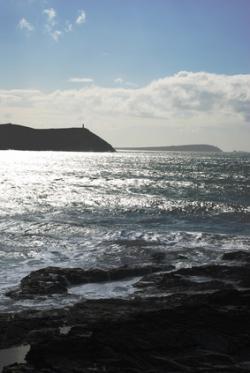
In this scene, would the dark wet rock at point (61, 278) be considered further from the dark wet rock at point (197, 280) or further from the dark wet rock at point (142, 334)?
the dark wet rock at point (142, 334)

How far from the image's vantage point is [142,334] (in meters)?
11.6

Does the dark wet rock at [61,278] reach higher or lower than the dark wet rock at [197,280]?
lower

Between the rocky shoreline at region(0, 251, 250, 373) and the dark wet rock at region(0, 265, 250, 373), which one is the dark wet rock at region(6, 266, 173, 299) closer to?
the rocky shoreline at region(0, 251, 250, 373)

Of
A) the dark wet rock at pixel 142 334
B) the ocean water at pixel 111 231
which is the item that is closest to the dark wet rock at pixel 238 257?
the ocean water at pixel 111 231

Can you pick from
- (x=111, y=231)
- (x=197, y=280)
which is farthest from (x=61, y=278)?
(x=111, y=231)

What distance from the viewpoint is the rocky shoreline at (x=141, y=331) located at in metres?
10.1

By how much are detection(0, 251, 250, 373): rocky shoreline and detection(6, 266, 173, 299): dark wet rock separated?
68mm

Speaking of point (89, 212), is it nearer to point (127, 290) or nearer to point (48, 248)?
point (48, 248)

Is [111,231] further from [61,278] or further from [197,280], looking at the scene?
[197,280]

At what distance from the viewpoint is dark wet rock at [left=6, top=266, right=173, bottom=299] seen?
16.5 m

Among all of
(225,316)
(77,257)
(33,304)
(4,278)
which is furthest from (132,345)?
(77,257)

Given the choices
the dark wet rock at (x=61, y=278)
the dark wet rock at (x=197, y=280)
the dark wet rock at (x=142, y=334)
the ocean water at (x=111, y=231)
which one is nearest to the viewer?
the dark wet rock at (x=142, y=334)

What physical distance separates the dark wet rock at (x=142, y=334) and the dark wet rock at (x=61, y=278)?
2.37 meters

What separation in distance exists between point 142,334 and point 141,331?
19cm
